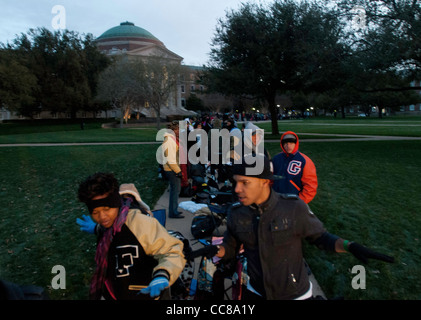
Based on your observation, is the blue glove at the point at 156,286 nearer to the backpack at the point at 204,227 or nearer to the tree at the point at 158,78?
the backpack at the point at 204,227

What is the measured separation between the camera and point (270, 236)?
2.29m

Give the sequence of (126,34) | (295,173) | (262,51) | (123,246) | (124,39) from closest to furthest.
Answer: (123,246) < (295,173) < (262,51) < (124,39) < (126,34)

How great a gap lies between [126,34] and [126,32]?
1097 millimetres

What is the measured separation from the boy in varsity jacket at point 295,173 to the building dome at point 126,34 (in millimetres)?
94258

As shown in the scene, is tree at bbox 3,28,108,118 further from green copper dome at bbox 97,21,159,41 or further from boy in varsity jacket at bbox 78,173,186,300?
boy in varsity jacket at bbox 78,173,186,300

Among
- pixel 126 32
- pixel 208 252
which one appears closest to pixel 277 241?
pixel 208 252

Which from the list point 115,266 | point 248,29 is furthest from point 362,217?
point 248,29

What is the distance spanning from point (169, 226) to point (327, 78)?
15341 millimetres

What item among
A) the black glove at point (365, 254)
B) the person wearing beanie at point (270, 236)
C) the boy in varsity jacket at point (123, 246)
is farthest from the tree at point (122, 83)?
the black glove at point (365, 254)

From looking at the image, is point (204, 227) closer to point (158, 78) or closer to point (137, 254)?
point (137, 254)

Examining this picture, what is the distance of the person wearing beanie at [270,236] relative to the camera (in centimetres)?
228

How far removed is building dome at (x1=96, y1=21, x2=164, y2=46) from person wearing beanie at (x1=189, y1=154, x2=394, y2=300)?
96.1 metres

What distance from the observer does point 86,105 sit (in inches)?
2234
